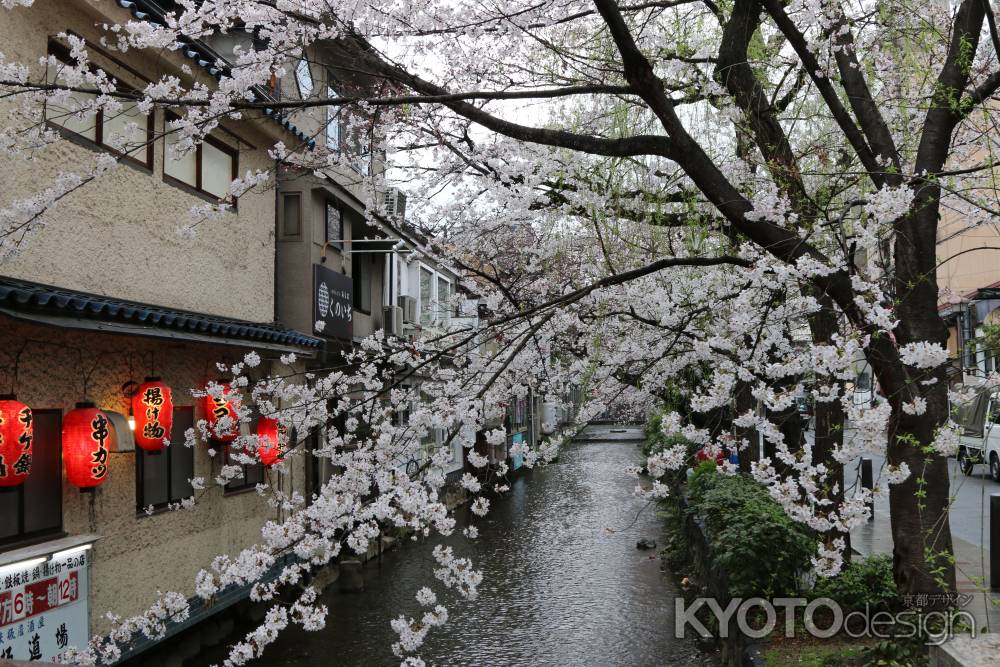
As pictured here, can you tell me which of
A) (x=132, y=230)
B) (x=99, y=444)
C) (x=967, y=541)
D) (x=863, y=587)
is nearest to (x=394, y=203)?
(x=132, y=230)

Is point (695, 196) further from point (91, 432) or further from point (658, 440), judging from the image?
point (658, 440)

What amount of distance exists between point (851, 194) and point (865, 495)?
5.60m

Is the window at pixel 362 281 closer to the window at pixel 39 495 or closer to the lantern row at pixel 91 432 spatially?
the lantern row at pixel 91 432

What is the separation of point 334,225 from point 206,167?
469 cm

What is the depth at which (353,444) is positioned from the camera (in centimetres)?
1797

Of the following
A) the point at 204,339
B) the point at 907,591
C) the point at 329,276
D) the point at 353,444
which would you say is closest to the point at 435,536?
the point at 353,444

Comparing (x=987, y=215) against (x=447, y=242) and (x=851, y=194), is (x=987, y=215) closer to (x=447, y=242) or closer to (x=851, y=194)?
(x=851, y=194)

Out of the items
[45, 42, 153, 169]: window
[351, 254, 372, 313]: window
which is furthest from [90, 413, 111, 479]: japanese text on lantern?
[351, 254, 372, 313]: window

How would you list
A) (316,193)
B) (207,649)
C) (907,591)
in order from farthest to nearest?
(316,193)
(207,649)
(907,591)

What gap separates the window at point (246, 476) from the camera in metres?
12.6

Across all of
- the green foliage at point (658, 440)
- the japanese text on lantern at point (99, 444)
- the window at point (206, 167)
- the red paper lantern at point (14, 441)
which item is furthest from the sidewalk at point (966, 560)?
the window at point (206, 167)

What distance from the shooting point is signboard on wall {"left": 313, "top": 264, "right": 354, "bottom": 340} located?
49.8 feet

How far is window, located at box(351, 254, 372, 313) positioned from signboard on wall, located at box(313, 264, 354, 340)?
220 cm

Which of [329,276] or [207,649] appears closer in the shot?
[207,649]
